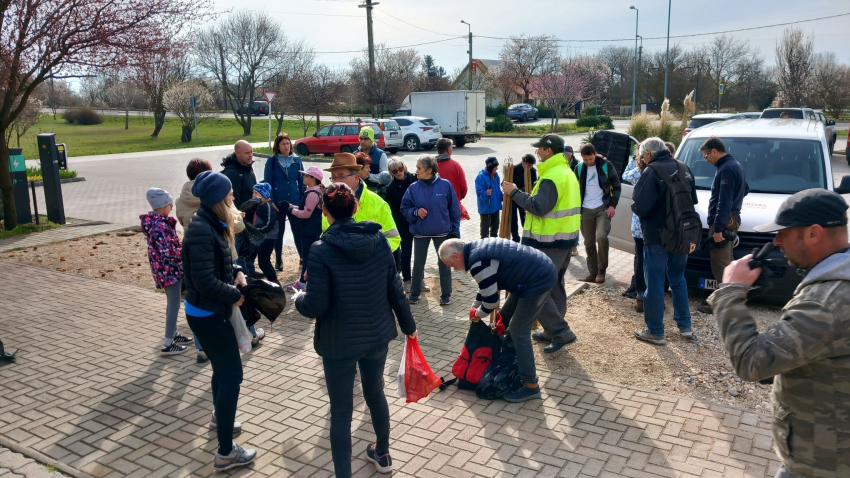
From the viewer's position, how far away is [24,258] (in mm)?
10273

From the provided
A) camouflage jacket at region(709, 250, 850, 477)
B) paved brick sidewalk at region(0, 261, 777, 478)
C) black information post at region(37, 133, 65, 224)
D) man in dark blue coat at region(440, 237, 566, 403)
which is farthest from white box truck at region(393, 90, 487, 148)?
camouflage jacket at region(709, 250, 850, 477)

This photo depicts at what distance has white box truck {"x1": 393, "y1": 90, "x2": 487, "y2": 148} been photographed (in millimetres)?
32438

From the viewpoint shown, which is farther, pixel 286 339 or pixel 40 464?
pixel 286 339

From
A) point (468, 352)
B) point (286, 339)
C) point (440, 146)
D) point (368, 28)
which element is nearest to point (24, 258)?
point (286, 339)

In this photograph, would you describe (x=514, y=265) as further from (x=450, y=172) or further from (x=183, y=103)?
(x=183, y=103)

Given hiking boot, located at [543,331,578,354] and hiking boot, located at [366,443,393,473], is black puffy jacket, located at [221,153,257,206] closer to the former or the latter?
hiking boot, located at [543,331,578,354]

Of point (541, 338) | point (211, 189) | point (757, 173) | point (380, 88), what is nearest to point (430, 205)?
point (541, 338)

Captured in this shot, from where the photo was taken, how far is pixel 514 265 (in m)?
4.76

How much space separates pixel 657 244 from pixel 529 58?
199ft

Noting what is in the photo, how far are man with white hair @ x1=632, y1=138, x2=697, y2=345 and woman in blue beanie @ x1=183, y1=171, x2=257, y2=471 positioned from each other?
3.81 m

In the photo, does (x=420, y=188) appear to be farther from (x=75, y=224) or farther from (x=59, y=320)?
(x=75, y=224)

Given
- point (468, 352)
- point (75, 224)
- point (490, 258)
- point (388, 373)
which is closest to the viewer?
point (490, 258)

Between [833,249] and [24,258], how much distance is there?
1122cm

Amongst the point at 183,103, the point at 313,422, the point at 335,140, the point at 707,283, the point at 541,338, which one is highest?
the point at 183,103
